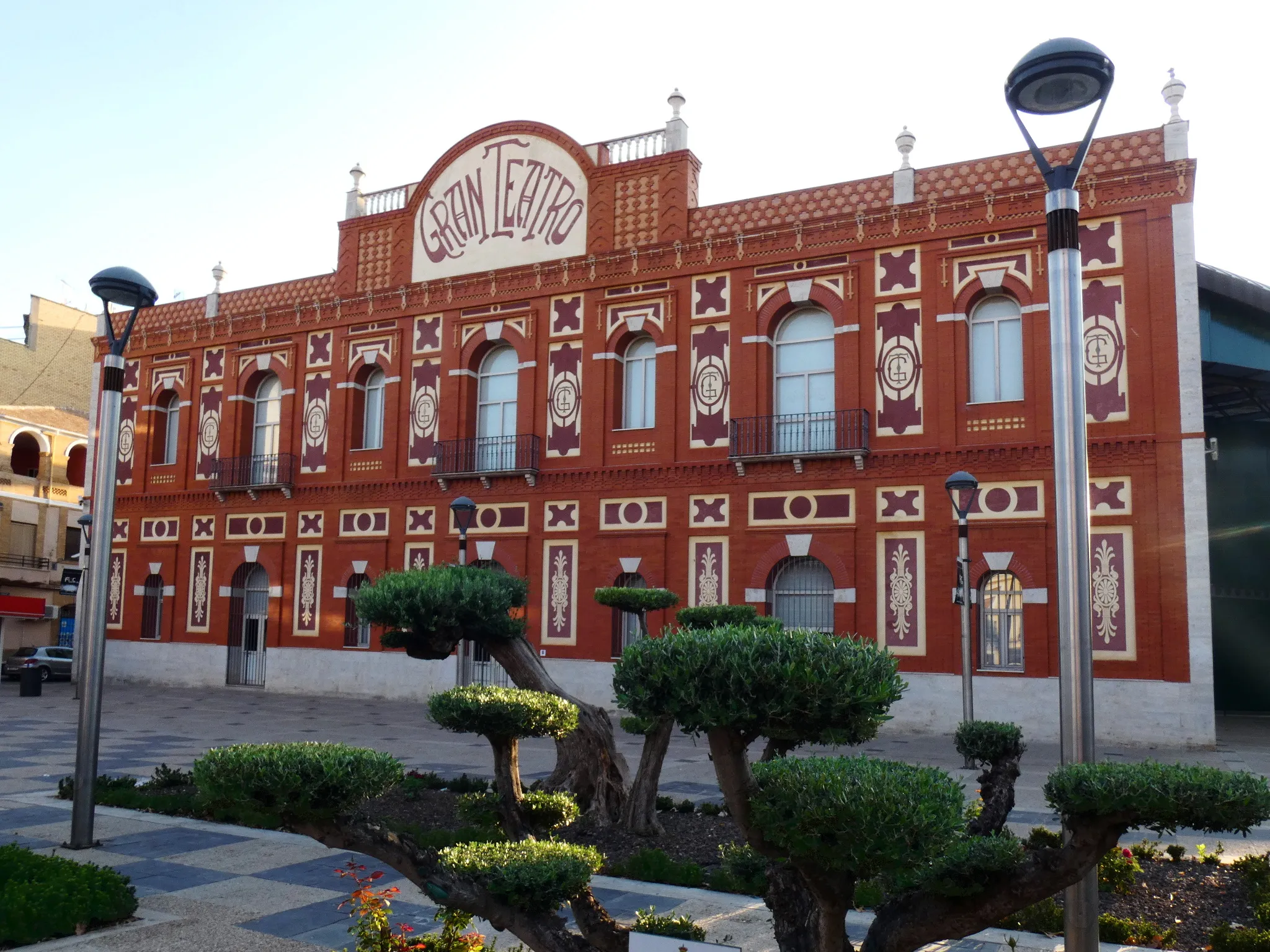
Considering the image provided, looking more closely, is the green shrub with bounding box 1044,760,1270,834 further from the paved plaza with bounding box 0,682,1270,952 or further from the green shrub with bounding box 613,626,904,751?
the paved plaza with bounding box 0,682,1270,952

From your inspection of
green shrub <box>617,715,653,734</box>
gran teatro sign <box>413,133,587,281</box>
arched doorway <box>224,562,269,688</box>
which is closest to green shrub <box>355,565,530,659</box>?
green shrub <box>617,715,653,734</box>

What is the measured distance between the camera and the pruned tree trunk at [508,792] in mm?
7473

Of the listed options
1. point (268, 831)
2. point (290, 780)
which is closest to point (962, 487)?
point (268, 831)

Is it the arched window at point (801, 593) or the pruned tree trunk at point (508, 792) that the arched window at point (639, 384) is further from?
the pruned tree trunk at point (508, 792)

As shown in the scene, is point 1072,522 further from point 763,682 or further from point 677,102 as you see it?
point 677,102

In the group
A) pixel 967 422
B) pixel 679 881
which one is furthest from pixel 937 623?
pixel 679 881

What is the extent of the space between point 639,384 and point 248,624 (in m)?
12.9

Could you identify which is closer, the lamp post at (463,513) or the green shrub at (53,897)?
the green shrub at (53,897)

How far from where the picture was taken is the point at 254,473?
2838 centimetres

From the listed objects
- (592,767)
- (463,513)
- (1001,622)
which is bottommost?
(592,767)

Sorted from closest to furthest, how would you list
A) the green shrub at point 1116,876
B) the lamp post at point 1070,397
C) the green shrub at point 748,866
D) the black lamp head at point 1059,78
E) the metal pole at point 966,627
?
the lamp post at point 1070,397 → the black lamp head at point 1059,78 → the green shrub at point 748,866 → the green shrub at point 1116,876 → the metal pole at point 966,627

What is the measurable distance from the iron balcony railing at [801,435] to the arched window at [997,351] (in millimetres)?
2266

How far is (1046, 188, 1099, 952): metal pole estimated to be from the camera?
5449 millimetres

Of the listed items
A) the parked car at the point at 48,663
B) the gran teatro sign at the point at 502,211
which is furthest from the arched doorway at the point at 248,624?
the gran teatro sign at the point at 502,211
